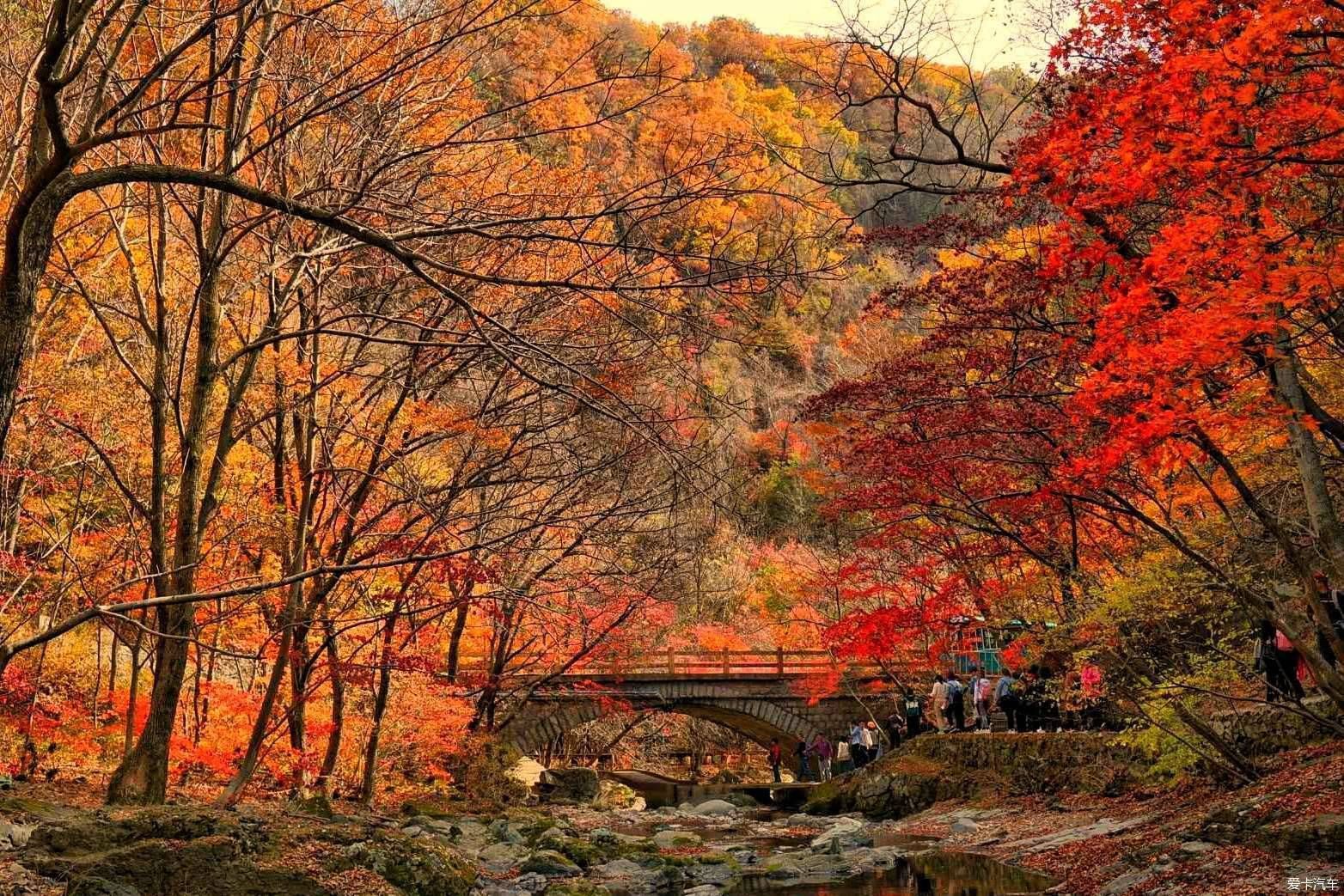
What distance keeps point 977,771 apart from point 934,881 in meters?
7.00

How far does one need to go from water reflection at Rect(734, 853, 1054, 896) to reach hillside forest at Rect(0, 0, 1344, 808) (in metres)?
2.01

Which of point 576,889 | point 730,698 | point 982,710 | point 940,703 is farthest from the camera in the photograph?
point 730,698

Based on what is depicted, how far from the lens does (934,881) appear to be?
37.7ft

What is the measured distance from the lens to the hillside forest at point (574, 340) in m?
4.29

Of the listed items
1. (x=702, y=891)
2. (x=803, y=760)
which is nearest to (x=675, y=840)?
(x=702, y=891)

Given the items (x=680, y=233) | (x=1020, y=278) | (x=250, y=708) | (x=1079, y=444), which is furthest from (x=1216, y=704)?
(x=250, y=708)

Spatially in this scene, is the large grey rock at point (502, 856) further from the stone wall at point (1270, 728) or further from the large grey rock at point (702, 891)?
the stone wall at point (1270, 728)

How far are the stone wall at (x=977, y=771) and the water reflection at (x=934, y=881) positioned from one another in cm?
269

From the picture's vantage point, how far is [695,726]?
37719mm

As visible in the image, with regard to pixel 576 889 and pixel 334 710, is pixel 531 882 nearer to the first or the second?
pixel 576 889

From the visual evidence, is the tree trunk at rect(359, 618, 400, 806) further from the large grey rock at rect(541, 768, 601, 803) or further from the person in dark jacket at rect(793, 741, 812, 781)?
the person in dark jacket at rect(793, 741, 812, 781)

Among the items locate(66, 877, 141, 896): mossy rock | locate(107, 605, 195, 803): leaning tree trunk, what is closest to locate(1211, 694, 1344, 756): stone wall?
locate(107, 605, 195, 803): leaning tree trunk

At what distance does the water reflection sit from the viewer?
1045 cm

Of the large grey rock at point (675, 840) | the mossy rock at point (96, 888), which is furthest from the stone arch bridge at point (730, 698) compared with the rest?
the mossy rock at point (96, 888)
